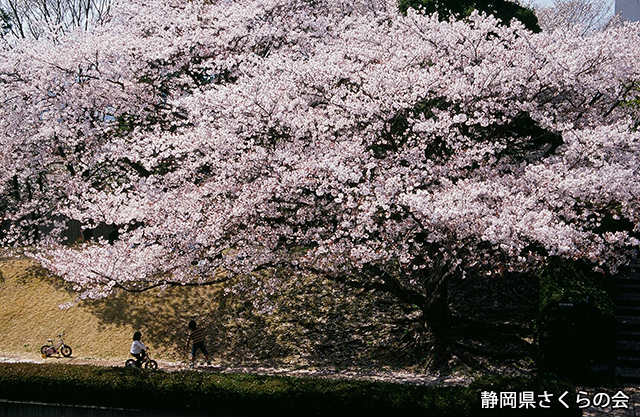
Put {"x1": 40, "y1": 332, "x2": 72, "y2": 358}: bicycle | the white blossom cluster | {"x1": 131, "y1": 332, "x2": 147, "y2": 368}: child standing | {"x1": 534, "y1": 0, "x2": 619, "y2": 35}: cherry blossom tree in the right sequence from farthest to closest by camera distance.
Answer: {"x1": 534, "y1": 0, "x2": 619, "y2": 35}: cherry blossom tree < {"x1": 40, "y1": 332, "x2": 72, "y2": 358}: bicycle < {"x1": 131, "y1": 332, "x2": 147, "y2": 368}: child standing < the white blossom cluster

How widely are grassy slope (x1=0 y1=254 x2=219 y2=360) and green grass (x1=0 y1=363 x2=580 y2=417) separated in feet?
12.7

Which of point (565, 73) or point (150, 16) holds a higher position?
point (150, 16)

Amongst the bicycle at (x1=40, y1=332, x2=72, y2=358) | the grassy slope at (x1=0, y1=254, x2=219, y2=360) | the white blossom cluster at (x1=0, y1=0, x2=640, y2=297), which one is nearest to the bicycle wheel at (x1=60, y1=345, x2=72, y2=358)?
the bicycle at (x1=40, y1=332, x2=72, y2=358)

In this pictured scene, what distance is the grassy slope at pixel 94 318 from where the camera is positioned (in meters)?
15.9

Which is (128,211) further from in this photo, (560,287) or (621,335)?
(621,335)

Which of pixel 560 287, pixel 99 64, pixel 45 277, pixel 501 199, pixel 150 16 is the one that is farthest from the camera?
pixel 45 277

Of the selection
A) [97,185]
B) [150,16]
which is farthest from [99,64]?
[97,185]

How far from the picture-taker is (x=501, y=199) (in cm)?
1051

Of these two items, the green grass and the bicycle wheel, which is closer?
the green grass

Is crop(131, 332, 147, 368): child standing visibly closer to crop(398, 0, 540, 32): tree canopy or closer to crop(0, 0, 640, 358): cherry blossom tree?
crop(0, 0, 640, 358): cherry blossom tree

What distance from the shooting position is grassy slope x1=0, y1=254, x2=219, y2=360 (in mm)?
15945

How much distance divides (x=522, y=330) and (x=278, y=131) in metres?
7.45

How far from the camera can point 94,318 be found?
17.3 m

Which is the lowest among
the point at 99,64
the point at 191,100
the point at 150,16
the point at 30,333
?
the point at 30,333
